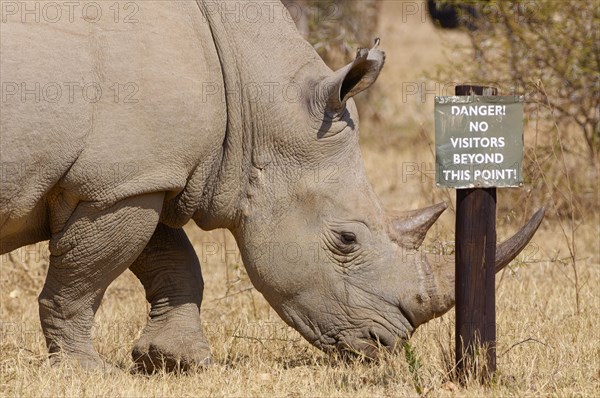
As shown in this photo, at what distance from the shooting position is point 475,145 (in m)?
5.52

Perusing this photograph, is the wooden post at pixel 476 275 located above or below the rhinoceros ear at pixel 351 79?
below

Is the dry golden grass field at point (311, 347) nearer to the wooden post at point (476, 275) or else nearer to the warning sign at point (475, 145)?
the wooden post at point (476, 275)

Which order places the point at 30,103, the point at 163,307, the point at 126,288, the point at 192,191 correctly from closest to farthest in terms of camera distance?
the point at 30,103
the point at 192,191
the point at 163,307
the point at 126,288

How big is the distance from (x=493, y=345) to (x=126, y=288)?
12.4 ft

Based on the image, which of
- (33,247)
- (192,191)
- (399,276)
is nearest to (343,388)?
(399,276)

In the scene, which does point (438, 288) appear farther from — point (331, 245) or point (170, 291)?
point (170, 291)

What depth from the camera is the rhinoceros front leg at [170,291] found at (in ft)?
21.6

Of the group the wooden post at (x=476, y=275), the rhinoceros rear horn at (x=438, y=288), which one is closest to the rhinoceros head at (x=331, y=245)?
the rhinoceros rear horn at (x=438, y=288)

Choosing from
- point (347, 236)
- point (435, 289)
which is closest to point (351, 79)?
point (347, 236)

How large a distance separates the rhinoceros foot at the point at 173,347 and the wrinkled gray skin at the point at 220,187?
1 cm

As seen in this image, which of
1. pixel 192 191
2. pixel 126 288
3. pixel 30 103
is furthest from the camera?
pixel 126 288

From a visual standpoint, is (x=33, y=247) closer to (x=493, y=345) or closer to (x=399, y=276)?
(x=399, y=276)

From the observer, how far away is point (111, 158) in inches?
222

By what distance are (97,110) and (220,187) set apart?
90 centimetres
